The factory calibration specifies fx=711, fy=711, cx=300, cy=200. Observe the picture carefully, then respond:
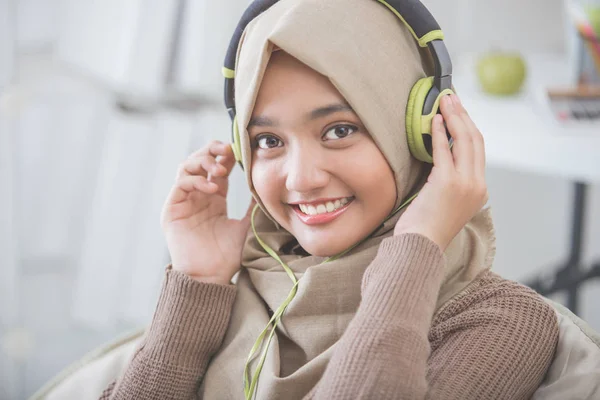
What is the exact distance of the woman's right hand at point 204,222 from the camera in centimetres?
112

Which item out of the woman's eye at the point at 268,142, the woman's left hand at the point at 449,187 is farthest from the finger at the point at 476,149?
the woman's eye at the point at 268,142

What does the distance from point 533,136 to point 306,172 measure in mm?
981

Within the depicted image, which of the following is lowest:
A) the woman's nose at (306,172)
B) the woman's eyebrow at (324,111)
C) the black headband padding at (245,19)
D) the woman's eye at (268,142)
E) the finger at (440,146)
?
the woman's nose at (306,172)

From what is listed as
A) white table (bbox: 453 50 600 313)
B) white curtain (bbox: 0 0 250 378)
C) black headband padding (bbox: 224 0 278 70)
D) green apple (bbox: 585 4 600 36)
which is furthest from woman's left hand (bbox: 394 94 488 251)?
green apple (bbox: 585 4 600 36)

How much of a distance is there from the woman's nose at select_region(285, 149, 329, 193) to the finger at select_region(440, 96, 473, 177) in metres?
0.17

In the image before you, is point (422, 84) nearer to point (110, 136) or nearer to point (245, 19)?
point (245, 19)

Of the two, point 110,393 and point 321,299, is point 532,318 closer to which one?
point 321,299

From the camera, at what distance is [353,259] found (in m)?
0.97

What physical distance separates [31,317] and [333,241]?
5.46 ft

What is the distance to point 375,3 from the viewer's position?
0.96 m

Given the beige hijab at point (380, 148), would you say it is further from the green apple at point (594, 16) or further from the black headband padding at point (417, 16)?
the green apple at point (594, 16)

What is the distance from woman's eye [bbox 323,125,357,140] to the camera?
0.93 metres

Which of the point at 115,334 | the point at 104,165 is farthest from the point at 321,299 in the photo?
the point at 115,334

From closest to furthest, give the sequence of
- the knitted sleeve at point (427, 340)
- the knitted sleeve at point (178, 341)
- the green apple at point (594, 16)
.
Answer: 1. the knitted sleeve at point (427, 340)
2. the knitted sleeve at point (178, 341)
3. the green apple at point (594, 16)
